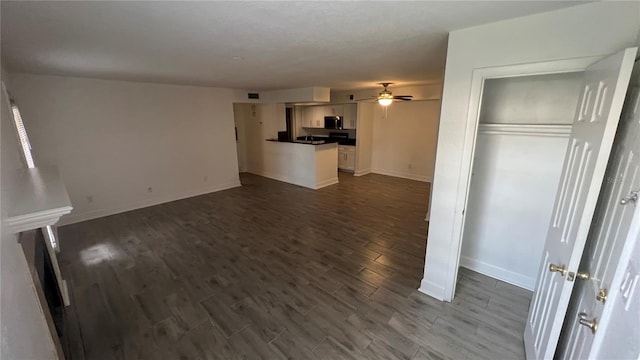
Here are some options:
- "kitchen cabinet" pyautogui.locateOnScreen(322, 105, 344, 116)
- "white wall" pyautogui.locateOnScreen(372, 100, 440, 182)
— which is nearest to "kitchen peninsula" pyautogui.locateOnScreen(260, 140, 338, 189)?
"kitchen cabinet" pyautogui.locateOnScreen(322, 105, 344, 116)

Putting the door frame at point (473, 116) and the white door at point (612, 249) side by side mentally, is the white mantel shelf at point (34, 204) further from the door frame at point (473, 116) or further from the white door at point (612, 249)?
the door frame at point (473, 116)

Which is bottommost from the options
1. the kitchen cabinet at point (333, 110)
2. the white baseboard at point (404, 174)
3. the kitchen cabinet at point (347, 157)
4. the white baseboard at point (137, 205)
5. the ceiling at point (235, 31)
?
the white baseboard at point (137, 205)

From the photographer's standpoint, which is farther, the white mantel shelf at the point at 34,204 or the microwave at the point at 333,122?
the microwave at the point at 333,122

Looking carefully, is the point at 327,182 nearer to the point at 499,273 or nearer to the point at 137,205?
the point at 137,205

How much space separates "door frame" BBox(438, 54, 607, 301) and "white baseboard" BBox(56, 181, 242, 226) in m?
5.22

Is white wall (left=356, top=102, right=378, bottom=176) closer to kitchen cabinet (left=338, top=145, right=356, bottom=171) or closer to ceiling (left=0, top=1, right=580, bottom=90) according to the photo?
kitchen cabinet (left=338, top=145, right=356, bottom=171)

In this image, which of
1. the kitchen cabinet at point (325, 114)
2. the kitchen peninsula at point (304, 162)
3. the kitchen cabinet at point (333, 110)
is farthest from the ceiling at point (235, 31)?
the kitchen cabinet at point (333, 110)

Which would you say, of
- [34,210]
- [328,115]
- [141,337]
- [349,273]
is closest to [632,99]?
[349,273]

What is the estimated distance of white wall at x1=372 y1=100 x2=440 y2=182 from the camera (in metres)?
6.52

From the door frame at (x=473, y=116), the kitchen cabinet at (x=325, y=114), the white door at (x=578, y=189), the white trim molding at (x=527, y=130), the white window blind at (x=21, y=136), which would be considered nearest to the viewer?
the white door at (x=578, y=189)

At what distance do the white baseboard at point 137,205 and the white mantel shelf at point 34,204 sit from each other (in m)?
3.46

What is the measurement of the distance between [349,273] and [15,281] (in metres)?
2.53

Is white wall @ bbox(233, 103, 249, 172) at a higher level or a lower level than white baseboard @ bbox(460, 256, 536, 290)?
higher

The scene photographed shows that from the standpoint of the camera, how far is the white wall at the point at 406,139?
21.4ft
